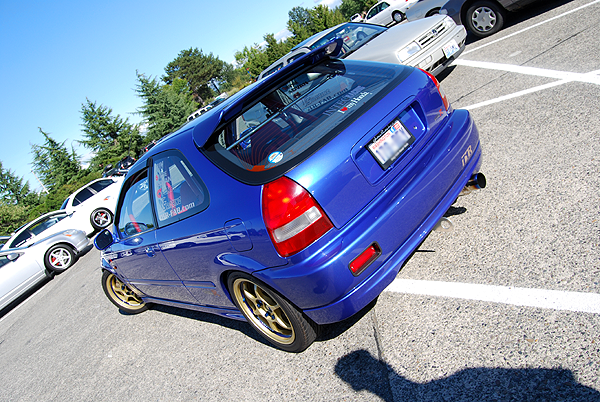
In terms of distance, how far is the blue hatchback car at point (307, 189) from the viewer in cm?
218

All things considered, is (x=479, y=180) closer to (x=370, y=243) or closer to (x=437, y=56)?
(x=370, y=243)

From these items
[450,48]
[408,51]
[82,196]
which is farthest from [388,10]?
[82,196]

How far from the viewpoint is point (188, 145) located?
2.74 meters

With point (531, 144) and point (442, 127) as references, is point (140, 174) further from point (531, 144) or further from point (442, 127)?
point (531, 144)

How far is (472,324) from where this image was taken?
2.25 m

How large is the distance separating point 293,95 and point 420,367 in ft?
6.41

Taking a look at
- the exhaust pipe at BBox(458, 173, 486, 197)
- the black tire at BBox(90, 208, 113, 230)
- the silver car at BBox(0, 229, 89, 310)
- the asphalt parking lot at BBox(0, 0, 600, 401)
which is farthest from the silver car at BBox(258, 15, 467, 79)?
the black tire at BBox(90, 208, 113, 230)

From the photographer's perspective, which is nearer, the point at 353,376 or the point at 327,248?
the point at 327,248

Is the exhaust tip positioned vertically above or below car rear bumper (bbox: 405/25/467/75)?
below

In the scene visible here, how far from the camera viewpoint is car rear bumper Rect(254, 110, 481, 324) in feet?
7.08

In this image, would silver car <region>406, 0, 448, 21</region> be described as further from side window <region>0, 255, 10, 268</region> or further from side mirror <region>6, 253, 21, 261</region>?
side window <region>0, 255, 10, 268</region>

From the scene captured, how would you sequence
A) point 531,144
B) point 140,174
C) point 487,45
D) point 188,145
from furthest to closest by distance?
1. point 487,45
2. point 531,144
3. point 140,174
4. point 188,145

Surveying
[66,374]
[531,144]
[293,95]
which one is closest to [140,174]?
[293,95]

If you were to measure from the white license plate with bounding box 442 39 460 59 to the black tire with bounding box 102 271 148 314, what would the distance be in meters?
5.65
